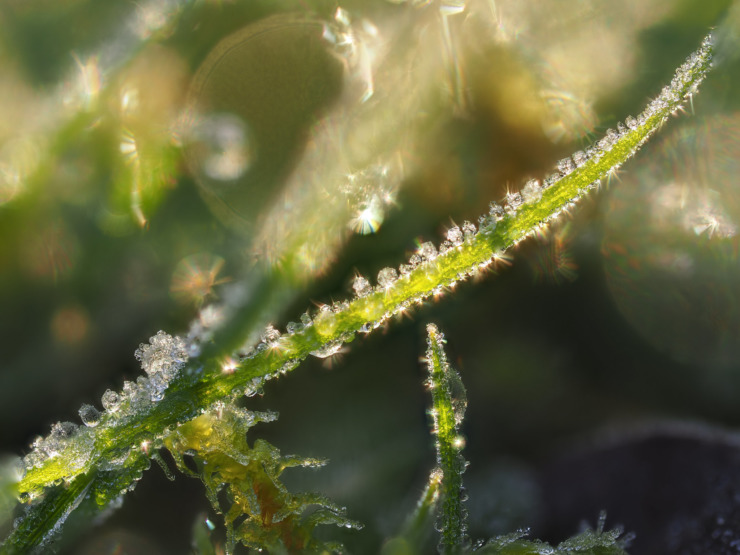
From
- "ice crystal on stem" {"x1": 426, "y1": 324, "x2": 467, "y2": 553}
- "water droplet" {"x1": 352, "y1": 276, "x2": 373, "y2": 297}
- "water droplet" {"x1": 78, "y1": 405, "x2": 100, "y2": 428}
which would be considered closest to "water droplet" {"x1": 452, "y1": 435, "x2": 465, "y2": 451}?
"ice crystal on stem" {"x1": 426, "y1": 324, "x2": 467, "y2": 553}

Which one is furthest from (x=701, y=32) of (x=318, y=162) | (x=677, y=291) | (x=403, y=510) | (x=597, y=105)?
(x=403, y=510)

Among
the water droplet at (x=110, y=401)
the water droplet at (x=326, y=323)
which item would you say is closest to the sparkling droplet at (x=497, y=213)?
the water droplet at (x=326, y=323)

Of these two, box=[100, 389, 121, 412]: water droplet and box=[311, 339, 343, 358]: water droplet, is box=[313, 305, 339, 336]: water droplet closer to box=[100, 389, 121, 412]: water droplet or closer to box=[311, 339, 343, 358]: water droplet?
box=[311, 339, 343, 358]: water droplet

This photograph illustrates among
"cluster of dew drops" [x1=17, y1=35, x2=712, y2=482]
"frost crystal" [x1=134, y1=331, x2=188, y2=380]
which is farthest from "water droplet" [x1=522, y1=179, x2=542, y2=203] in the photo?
"frost crystal" [x1=134, y1=331, x2=188, y2=380]

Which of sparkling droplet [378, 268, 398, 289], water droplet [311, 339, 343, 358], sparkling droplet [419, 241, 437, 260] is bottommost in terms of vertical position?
water droplet [311, 339, 343, 358]

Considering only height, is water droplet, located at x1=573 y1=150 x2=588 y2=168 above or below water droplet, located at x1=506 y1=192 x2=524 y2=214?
above

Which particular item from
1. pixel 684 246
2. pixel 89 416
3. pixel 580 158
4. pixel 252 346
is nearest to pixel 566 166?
pixel 580 158

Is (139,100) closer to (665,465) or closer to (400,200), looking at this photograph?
(400,200)
